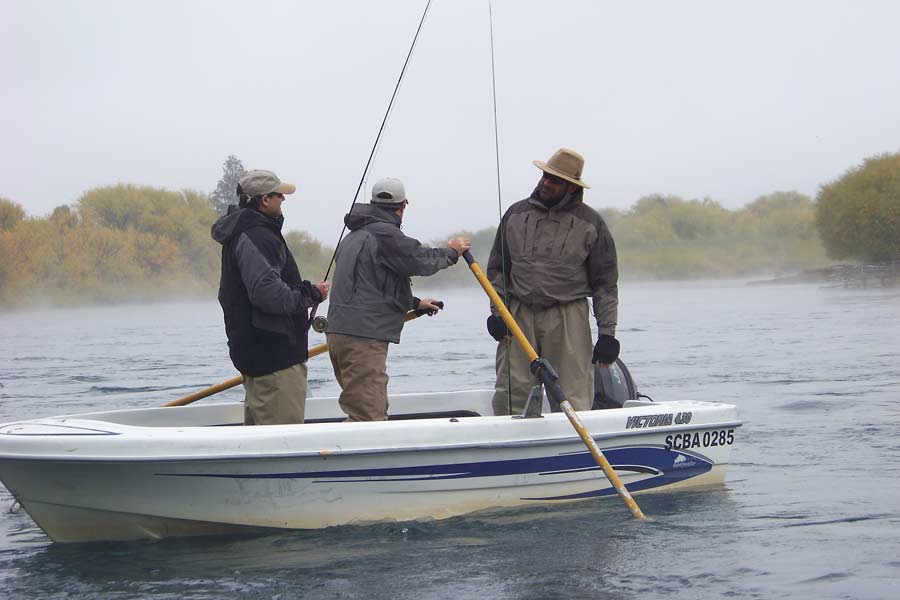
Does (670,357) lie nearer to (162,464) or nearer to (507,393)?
(507,393)

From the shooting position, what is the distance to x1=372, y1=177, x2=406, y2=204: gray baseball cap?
246 inches

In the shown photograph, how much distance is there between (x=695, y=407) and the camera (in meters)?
6.77

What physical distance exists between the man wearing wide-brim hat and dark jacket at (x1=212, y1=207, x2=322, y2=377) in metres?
1.12

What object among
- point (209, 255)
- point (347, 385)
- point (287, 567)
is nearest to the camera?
point (287, 567)

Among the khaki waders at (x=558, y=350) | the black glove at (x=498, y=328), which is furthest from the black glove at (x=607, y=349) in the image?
the black glove at (x=498, y=328)

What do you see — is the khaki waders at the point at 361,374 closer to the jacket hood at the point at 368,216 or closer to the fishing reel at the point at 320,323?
the fishing reel at the point at 320,323

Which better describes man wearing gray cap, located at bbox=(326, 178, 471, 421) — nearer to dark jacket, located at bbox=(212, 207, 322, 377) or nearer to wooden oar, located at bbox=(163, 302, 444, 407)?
dark jacket, located at bbox=(212, 207, 322, 377)

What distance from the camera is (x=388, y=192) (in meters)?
6.24

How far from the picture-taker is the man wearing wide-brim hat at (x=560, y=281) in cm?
649

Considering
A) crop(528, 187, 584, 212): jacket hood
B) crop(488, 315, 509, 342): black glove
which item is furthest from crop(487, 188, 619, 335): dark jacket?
crop(488, 315, 509, 342): black glove

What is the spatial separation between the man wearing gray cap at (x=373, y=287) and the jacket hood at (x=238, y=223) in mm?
496

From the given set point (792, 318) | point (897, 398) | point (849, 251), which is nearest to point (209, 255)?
point (849, 251)

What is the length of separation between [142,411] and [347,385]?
53.8 inches

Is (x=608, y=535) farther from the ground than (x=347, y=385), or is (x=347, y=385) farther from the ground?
(x=347, y=385)
